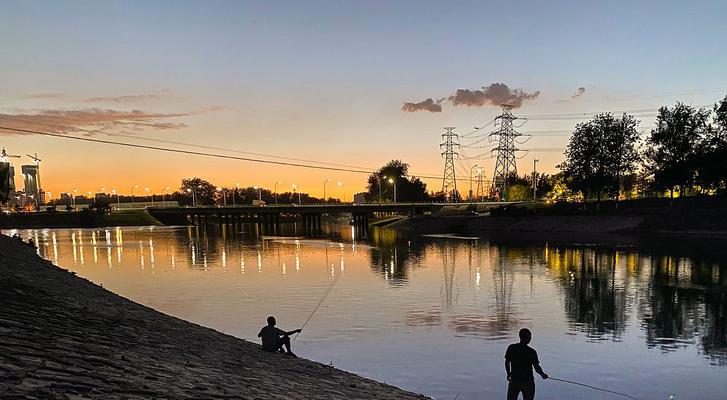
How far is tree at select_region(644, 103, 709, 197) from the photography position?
102562 mm

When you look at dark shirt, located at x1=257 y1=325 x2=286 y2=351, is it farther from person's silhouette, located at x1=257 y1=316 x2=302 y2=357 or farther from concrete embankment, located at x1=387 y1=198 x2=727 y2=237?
concrete embankment, located at x1=387 y1=198 x2=727 y2=237

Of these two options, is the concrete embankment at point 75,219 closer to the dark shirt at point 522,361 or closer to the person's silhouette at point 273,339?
the person's silhouette at point 273,339

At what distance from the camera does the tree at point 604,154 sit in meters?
115

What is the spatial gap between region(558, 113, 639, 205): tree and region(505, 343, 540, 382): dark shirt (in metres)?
113

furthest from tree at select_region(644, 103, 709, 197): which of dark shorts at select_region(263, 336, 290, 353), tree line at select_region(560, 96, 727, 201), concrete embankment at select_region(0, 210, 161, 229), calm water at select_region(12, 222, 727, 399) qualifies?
concrete embankment at select_region(0, 210, 161, 229)

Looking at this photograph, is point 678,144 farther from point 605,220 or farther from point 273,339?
point 273,339

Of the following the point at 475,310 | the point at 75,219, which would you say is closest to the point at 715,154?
the point at 475,310

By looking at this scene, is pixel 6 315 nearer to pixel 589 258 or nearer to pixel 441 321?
pixel 441 321

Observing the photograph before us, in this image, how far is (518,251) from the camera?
69.6 m

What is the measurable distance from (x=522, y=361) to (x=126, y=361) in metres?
10.6

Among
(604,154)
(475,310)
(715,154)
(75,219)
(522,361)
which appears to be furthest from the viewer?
(75,219)

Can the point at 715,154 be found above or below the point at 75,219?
above

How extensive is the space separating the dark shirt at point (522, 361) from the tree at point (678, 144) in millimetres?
108285

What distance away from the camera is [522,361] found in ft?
44.3
